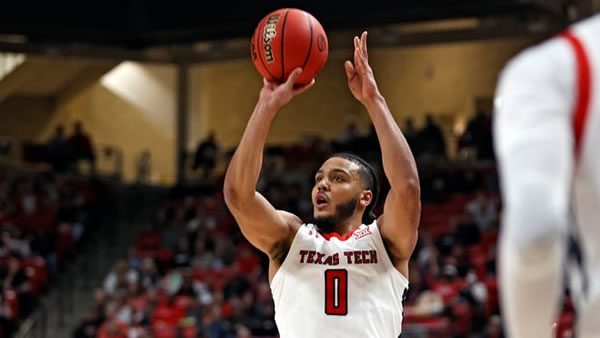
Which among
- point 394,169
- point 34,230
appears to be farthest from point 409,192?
point 34,230

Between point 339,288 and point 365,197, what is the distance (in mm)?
522

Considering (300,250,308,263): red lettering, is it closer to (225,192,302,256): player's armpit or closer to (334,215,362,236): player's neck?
(225,192,302,256): player's armpit

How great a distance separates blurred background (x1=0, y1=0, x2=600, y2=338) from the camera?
15.2m

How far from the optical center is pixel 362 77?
447 centimetres

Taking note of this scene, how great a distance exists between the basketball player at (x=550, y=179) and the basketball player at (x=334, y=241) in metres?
2.06

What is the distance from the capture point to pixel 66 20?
65.4 feet

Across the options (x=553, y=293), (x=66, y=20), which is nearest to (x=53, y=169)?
(x=66, y=20)

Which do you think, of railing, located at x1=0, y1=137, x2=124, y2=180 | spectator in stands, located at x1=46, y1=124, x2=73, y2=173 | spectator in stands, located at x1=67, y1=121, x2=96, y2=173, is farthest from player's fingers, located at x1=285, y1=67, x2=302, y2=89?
railing, located at x1=0, y1=137, x2=124, y2=180

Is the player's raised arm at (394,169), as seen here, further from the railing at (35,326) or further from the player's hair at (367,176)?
the railing at (35,326)

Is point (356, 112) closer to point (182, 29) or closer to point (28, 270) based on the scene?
point (182, 29)

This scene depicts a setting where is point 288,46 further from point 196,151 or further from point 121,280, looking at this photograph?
point 196,151

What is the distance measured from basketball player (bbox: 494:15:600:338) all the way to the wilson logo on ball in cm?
238

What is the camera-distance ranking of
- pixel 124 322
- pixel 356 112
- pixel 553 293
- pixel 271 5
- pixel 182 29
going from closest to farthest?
pixel 553 293, pixel 124 322, pixel 271 5, pixel 182 29, pixel 356 112

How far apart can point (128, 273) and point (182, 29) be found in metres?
5.69
